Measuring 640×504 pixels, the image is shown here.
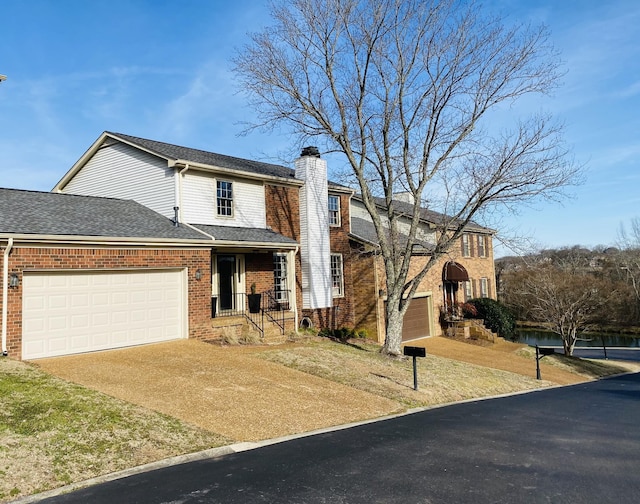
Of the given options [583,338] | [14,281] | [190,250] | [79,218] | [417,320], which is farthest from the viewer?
[583,338]

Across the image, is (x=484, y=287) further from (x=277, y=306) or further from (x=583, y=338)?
(x=277, y=306)

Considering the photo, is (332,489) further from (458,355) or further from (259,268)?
(458,355)

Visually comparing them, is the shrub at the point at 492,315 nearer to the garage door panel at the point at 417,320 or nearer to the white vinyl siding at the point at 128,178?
the garage door panel at the point at 417,320

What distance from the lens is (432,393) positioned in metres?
12.5

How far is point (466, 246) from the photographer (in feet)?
104

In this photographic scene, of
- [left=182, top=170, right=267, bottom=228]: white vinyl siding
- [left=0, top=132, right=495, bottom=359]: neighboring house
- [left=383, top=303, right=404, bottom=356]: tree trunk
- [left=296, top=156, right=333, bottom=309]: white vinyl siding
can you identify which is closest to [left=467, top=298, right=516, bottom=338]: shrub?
[left=0, top=132, right=495, bottom=359]: neighboring house

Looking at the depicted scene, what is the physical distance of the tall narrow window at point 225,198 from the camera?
18.1m

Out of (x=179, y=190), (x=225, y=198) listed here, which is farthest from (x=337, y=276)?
(x=179, y=190)

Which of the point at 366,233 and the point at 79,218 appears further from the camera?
the point at 366,233

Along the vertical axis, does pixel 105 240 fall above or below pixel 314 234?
below

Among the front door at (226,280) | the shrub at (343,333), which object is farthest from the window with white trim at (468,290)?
the front door at (226,280)

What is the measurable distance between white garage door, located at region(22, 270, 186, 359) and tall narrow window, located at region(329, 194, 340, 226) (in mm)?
9532

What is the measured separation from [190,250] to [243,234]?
10.0 feet

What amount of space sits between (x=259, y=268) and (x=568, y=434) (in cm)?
1288
